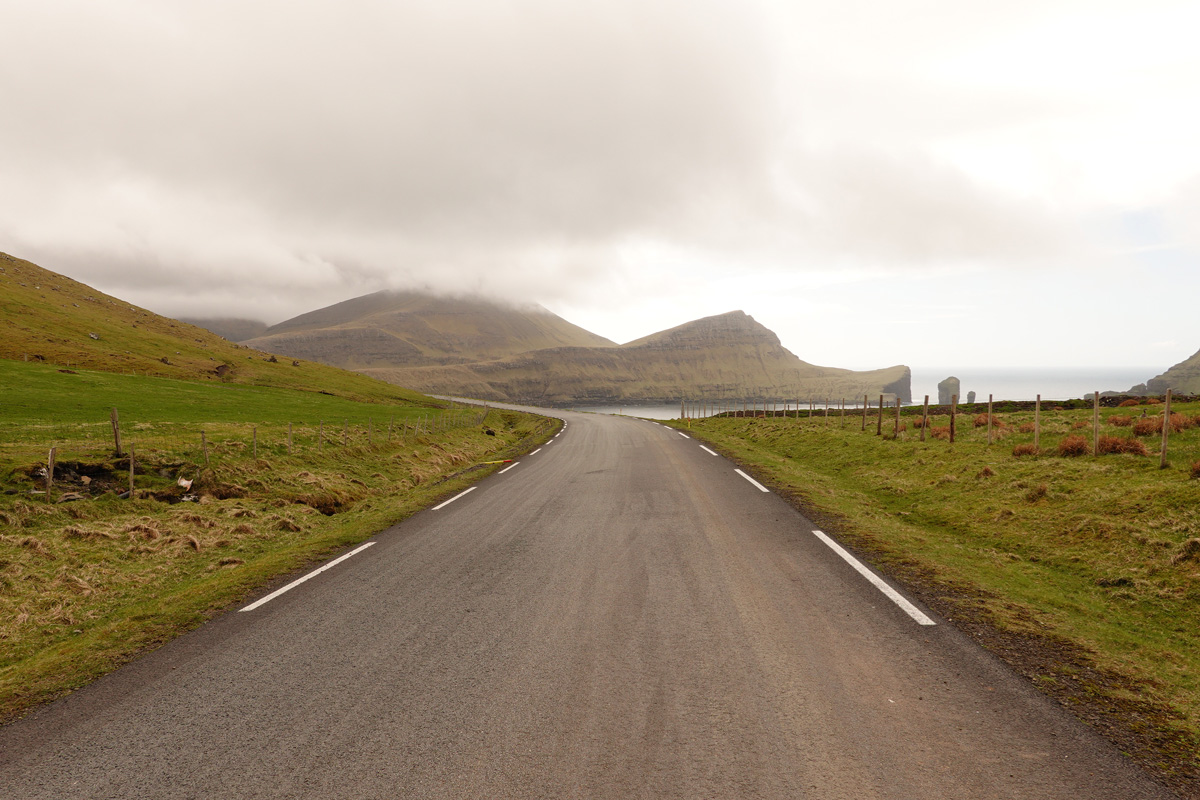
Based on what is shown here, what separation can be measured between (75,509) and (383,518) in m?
6.56

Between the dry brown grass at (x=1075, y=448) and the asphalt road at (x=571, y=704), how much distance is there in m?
11.9

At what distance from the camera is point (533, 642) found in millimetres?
5562

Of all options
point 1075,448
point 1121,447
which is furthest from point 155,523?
point 1121,447

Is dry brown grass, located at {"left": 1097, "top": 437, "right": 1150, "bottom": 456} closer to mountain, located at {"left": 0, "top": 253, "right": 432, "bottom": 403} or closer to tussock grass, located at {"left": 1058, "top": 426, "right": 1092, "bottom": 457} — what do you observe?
tussock grass, located at {"left": 1058, "top": 426, "right": 1092, "bottom": 457}

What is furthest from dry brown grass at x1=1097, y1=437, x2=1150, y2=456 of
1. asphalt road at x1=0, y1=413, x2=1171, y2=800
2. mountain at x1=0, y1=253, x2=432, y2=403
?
mountain at x1=0, y1=253, x2=432, y2=403

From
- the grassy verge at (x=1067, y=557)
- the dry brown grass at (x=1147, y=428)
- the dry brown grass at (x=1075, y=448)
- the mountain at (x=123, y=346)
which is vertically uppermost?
the mountain at (x=123, y=346)

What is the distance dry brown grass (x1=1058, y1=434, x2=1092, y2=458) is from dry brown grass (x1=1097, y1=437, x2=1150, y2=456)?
0.91ft

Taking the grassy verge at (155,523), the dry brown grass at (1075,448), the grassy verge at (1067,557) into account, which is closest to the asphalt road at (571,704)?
the grassy verge at (1067,557)

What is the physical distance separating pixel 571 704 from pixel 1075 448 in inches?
667

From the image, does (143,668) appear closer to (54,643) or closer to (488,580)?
(54,643)

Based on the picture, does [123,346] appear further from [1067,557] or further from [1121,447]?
[1121,447]

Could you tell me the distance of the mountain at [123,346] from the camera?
5894cm

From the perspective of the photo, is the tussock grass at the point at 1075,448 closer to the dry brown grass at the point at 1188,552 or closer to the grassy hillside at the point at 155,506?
the dry brown grass at the point at 1188,552

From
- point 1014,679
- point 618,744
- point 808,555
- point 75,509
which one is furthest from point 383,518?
point 1014,679
